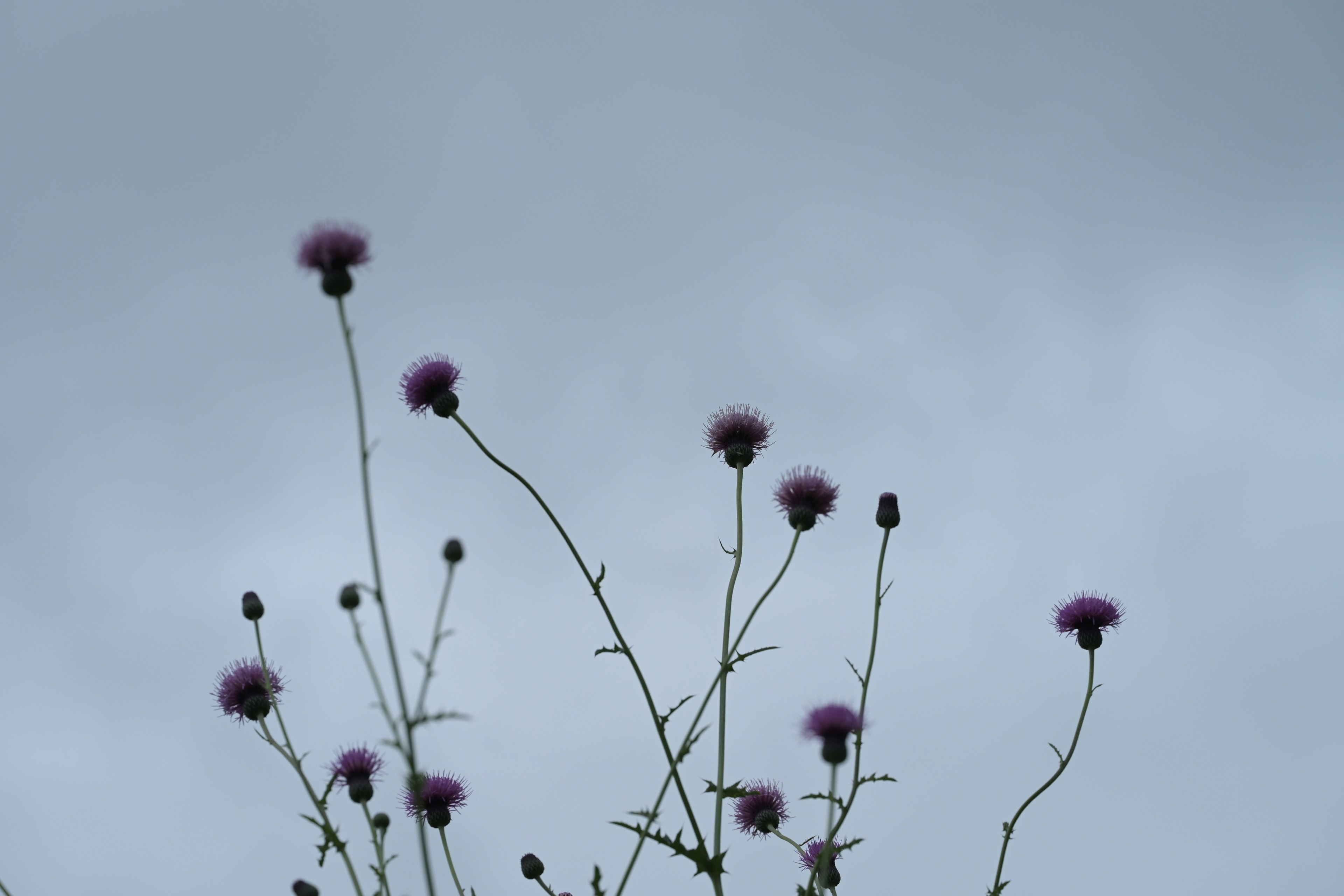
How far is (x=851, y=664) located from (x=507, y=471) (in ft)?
6.80

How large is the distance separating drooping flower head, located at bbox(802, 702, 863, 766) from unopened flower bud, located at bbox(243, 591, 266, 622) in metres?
3.19

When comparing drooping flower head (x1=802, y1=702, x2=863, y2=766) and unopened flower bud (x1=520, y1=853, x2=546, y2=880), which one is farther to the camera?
unopened flower bud (x1=520, y1=853, x2=546, y2=880)

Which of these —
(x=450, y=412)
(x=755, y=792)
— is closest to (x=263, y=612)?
(x=450, y=412)

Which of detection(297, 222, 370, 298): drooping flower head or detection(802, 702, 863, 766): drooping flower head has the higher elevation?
detection(297, 222, 370, 298): drooping flower head

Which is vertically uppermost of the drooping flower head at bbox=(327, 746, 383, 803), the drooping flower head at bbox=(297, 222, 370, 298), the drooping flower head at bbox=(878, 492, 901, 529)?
the drooping flower head at bbox=(878, 492, 901, 529)

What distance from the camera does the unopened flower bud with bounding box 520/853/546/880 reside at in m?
5.36

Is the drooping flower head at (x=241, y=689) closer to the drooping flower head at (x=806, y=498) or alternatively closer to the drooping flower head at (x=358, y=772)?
the drooping flower head at (x=358, y=772)

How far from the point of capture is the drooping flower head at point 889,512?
6051mm

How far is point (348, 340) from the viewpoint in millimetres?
3188

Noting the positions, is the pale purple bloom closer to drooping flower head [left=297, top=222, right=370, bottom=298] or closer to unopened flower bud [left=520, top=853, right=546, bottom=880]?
→ drooping flower head [left=297, top=222, right=370, bottom=298]

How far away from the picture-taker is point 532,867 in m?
5.39

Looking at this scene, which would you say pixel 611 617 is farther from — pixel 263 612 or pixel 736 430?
pixel 263 612

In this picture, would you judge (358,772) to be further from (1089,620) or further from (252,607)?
(1089,620)

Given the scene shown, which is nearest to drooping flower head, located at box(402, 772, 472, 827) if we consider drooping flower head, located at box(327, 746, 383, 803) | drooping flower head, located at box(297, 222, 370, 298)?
drooping flower head, located at box(327, 746, 383, 803)
